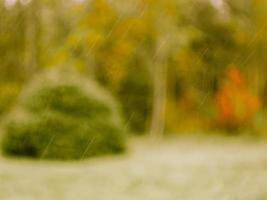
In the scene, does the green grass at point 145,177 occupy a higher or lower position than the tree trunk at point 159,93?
lower

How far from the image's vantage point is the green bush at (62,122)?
45.0 feet

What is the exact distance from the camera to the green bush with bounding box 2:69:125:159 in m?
13.7

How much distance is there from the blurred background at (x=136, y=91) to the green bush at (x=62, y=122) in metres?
0.03

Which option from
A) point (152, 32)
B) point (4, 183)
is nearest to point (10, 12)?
point (152, 32)

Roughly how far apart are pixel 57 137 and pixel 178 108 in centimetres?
1193

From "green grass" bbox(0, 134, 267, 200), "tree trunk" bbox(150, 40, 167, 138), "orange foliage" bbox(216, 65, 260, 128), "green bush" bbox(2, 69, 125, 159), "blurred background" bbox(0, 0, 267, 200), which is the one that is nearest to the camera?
"green grass" bbox(0, 134, 267, 200)

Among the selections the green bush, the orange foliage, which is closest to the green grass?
the green bush

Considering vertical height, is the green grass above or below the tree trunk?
below

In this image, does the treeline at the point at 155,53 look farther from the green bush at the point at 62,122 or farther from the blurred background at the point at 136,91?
the green bush at the point at 62,122

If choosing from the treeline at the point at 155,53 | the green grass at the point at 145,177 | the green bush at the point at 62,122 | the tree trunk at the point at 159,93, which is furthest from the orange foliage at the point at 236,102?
the green bush at the point at 62,122

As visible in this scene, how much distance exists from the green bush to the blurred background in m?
0.03

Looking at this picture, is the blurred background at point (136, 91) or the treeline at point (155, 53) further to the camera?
the treeline at point (155, 53)

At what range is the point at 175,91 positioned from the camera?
27.0 meters

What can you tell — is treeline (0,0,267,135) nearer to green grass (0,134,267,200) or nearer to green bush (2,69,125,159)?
green bush (2,69,125,159)
